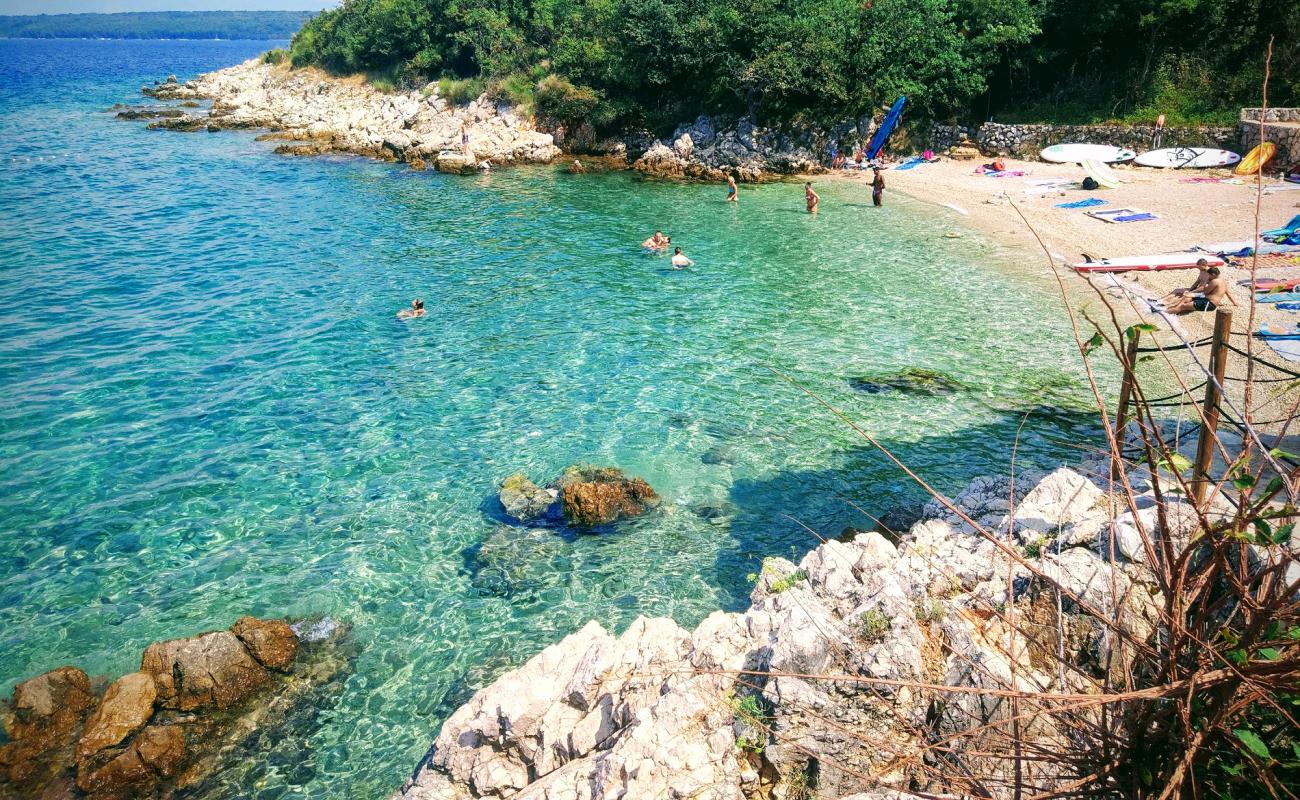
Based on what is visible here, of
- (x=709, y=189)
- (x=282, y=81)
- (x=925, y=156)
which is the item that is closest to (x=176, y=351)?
(x=709, y=189)

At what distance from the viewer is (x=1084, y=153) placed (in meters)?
35.8

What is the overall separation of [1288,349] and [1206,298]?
8.91 feet

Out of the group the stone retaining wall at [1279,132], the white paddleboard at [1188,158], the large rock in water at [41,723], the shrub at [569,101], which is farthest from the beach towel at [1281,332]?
the shrub at [569,101]

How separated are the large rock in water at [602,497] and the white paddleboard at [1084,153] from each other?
31.5 metres

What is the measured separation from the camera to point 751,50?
42.8 meters

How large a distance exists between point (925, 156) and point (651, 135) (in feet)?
53.7

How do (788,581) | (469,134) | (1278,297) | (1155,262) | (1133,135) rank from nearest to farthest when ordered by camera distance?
(788,581), (1278,297), (1155,262), (1133,135), (469,134)

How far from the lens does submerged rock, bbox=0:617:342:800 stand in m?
8.41

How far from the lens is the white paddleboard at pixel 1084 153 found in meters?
35.1

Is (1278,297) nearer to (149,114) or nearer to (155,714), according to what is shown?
(155,714)

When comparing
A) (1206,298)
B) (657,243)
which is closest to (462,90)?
(657,243)

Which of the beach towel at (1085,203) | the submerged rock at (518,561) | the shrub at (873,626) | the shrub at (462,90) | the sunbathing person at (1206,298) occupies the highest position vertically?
the shrub at (462,90)

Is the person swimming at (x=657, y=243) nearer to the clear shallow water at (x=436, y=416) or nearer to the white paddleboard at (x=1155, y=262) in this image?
the clear shallow water at (x=436, y=416)

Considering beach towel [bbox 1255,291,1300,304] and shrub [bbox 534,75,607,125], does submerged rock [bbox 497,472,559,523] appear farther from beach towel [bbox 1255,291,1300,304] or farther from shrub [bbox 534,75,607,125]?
shrub [bbox 534,75,607,125]
